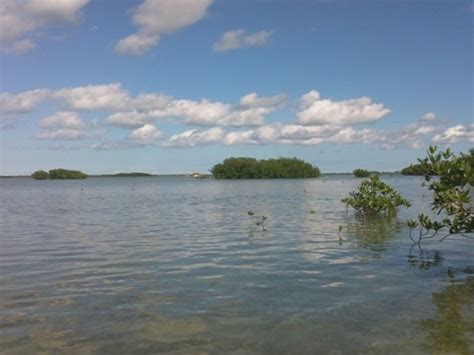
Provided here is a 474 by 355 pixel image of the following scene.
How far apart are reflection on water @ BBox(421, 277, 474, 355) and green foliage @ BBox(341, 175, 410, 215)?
16874 mm

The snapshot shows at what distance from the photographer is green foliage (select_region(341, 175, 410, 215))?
28.0 meters

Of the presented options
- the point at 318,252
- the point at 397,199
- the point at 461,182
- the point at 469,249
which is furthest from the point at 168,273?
the point at 397,199

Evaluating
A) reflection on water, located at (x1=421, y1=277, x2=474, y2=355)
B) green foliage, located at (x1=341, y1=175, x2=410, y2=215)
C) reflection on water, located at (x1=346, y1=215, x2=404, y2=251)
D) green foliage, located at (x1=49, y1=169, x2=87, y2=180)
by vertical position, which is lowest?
reflection on water, located at (x1=421, y1=277, x2=474, y2=355)

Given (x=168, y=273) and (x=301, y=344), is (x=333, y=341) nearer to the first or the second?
(x=301, y=344)

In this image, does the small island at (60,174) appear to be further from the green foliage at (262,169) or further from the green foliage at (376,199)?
the green foliage at (376,199)

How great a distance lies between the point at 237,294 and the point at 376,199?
19215 mm

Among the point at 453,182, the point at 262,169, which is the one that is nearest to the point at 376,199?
the point at 453,182

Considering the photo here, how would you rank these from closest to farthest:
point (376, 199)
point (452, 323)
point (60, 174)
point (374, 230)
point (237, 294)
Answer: point (452, 323) → point (237, 294) → point (374, 230) → point (376, 199) → point (60, 174)

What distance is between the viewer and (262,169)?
507 feet

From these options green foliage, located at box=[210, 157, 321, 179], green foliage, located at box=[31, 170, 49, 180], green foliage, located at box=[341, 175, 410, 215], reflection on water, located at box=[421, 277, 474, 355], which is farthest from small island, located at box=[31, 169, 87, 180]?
reflection on water, located at box=[421, 277, 474, 355]

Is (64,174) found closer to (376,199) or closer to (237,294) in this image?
(376,199)

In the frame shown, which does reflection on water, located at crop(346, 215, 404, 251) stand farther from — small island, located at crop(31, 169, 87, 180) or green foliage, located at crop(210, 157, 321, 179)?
small island, located at crop(31, 169, 87, 180)

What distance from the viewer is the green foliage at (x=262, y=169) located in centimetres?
15088

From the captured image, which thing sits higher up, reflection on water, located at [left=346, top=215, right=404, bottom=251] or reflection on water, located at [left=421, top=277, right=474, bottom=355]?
reflection on water, located at [left=346, top=215, right=404, bottom=251]
